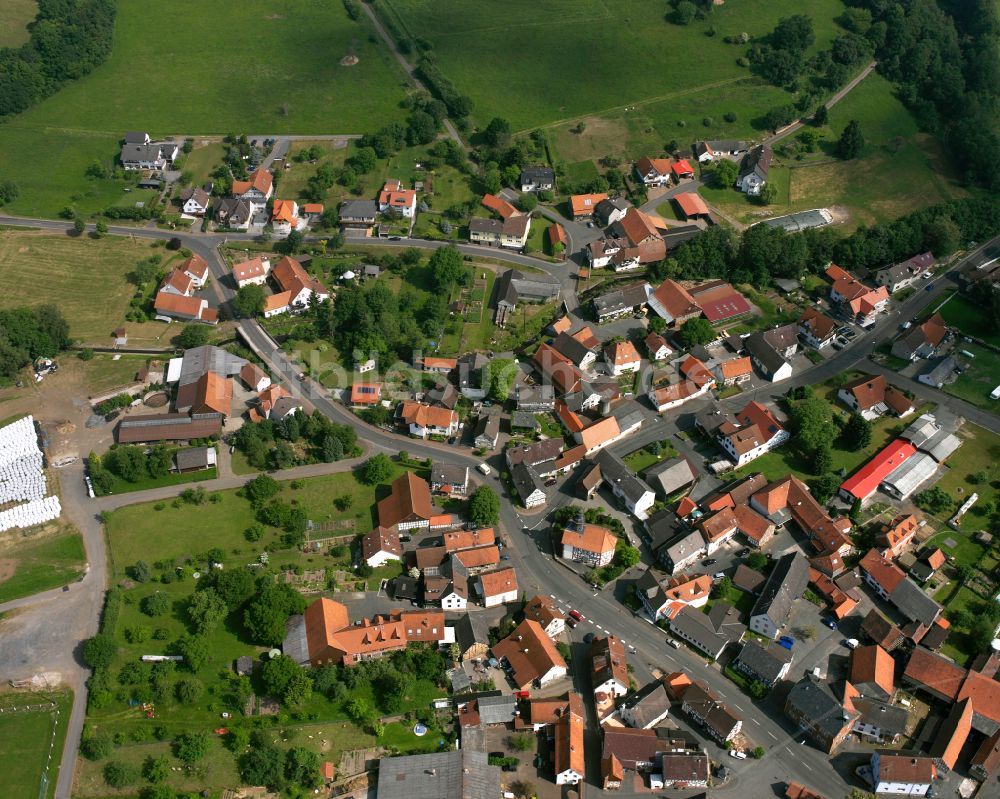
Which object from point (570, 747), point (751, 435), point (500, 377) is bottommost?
point (570, 747)

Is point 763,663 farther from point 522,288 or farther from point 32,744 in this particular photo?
point 32,744

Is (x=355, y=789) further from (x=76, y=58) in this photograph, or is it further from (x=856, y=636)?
(x=76, y=58)

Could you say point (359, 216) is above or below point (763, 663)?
above

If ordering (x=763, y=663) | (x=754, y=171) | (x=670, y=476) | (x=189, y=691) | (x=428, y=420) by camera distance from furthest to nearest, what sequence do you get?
(x=754, y=171) → (x=428, y=420) → (x=670, y=476) → (x=763, y=663) → (x=189, y=691)

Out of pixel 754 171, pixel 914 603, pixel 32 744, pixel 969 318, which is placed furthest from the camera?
pixel 754 171

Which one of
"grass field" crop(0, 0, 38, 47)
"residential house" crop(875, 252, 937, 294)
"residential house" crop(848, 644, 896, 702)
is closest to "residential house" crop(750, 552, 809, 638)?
"residential house" crop(848, 644, 896, 702)

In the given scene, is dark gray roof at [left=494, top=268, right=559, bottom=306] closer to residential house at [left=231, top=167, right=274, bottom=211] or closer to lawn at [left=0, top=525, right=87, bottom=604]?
residential house at [left=231, top=167, right=274, bottom=211]

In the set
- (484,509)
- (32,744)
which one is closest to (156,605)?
(32,744)

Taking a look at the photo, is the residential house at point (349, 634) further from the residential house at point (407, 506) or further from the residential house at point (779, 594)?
the residential house at point (779, 594)
